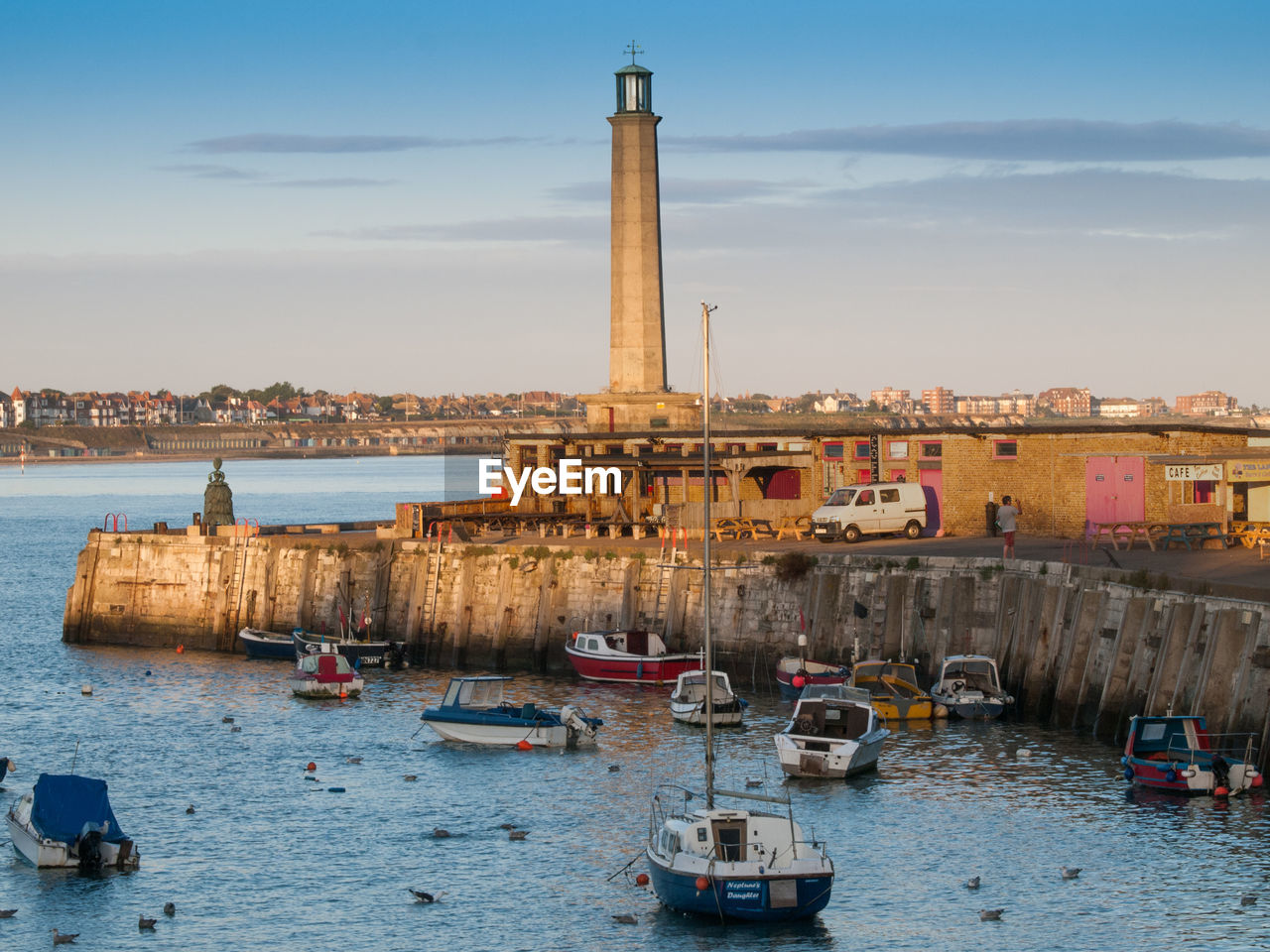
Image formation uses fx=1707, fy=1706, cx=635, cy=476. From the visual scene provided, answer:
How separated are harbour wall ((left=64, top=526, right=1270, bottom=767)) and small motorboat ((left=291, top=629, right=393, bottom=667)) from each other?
198 centimetres

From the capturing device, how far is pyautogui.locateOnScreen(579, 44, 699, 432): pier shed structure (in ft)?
256

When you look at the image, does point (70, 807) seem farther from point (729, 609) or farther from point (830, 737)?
point (729, 609)

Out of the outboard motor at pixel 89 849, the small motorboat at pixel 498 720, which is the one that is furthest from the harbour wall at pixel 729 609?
the outboard motor at pixel 89 849

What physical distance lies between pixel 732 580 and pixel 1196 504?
1578cm

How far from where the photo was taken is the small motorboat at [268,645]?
5966cm

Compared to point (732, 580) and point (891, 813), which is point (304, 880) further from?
point (732, 580)

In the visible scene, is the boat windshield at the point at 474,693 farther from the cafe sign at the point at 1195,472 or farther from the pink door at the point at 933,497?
the cafe sign at the point at 1195,472

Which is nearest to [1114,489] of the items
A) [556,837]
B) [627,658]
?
[627,658]

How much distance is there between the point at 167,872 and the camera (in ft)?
108

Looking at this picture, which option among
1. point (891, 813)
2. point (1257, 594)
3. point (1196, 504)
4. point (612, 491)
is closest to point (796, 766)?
point (891, 813)

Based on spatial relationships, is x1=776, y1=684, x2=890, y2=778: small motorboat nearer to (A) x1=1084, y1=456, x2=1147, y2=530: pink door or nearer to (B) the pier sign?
(A) x1=1084, y1=456, x2=1147, y2=530: pink door

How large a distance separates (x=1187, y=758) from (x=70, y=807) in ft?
74.5

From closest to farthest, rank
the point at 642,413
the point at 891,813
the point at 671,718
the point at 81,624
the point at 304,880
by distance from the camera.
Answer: the point at 304,880
the point at 891,813
the point at 671,718
the point at 81,624
the point at 642,413

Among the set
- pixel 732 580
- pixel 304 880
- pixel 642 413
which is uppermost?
pixel 642 413
